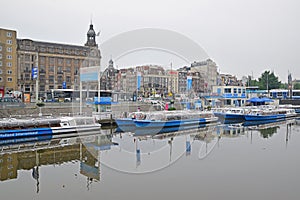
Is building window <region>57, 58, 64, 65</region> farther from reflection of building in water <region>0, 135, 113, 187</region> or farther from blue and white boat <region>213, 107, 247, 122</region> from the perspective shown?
reflection of building in water <region>0, 135, 113, 187</region>

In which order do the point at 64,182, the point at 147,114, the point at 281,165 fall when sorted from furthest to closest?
the point at 147,114 < the point at 281,165 < the point at 64,182

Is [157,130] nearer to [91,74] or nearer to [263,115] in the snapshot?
[91,74]

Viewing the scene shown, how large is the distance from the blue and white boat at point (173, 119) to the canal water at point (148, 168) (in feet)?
13.4

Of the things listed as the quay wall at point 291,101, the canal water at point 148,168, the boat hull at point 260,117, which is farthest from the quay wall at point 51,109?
the quay wall at point 291,101

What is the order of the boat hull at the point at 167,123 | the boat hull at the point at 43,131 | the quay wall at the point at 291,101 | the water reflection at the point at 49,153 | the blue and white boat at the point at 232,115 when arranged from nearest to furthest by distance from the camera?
the water reflection at the point at 49,153 → the boat hull at the point at 43,131 → the boat hull at the point at 167,123 → the blue and white boat at the point at 232,115 → the quay wall at the point at 291,101

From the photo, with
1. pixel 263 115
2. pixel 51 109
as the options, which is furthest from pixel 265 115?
pixel 51 109

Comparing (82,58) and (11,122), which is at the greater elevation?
(82,58)

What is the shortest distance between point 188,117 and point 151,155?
14302 mm

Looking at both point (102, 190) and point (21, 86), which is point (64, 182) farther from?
point (21, 86)

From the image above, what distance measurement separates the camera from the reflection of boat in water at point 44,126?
20.2m

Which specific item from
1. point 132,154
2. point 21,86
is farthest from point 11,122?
point 21,86

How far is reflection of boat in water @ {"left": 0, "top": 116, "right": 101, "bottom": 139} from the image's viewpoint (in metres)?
20.2

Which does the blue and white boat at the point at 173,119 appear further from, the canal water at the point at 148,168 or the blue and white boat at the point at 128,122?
the canal water at the point at 148,168

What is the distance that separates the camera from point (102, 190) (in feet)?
34.7
